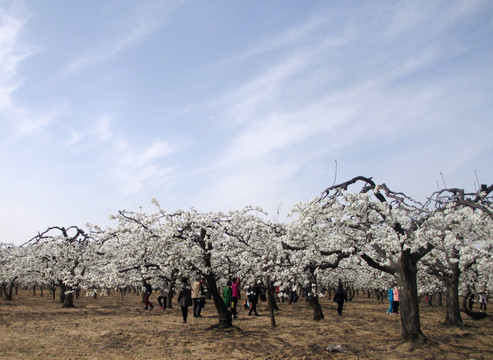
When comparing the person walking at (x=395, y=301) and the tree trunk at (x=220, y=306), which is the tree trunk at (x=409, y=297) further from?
the person walking at (x=395, y=301)

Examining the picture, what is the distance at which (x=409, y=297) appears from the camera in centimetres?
1216

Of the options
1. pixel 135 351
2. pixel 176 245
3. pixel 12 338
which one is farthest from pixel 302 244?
pixel 12 338

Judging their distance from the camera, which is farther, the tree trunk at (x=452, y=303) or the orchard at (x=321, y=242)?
the tree trunk at (x=452, y=303)

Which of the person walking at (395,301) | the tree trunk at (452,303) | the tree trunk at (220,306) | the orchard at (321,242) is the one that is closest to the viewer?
the orchard at (321,242)

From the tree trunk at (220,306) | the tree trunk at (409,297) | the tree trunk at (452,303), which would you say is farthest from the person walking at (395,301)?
the tree trunk at (220,306)

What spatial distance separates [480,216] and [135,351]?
10954 mm

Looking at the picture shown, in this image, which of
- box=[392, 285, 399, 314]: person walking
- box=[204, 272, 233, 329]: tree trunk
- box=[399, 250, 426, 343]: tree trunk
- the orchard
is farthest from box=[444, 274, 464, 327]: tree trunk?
box=[204, 272, 233, 329]: tree trunk

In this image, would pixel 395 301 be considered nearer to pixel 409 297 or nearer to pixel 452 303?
pixel 452 303

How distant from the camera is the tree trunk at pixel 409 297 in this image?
12148 millimetres

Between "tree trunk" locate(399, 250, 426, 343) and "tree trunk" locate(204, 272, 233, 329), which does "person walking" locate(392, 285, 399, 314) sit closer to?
"tree trunk" locate(399, 250, 426, 343)

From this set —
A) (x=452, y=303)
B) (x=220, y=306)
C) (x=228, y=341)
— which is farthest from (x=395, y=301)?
(x=228, y=341)

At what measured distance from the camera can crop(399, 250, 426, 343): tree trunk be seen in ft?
39.9

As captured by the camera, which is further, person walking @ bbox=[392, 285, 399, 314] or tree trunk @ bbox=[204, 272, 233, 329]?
person walking @ bbox=[392, 285, 399, 314]

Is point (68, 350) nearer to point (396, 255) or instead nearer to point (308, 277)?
point (308, 277)
